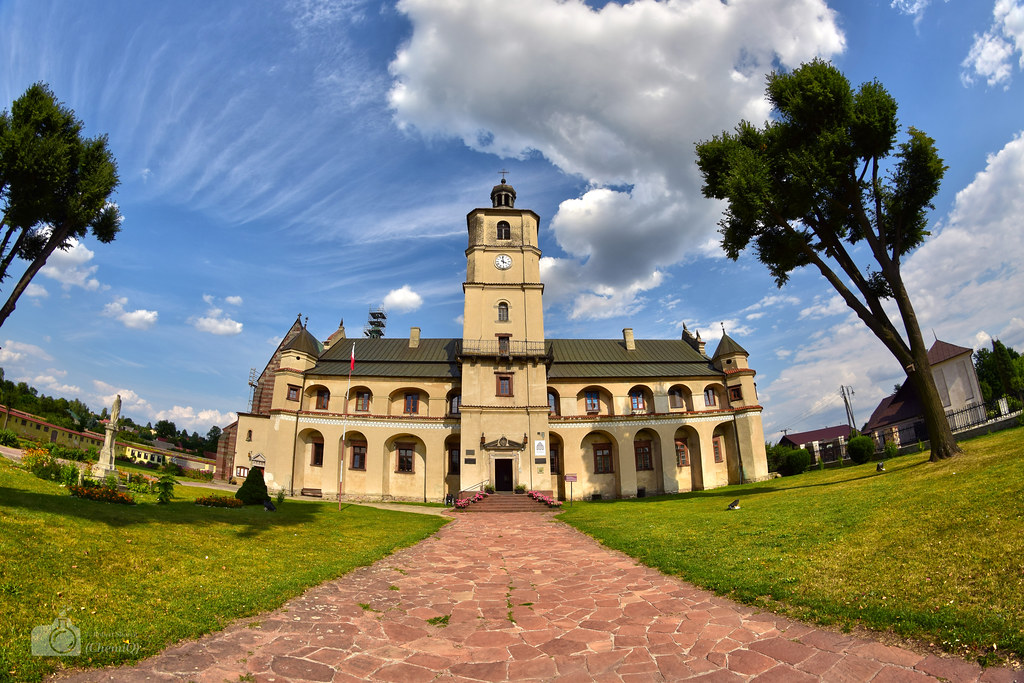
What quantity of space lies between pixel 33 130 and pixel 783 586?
23.0m

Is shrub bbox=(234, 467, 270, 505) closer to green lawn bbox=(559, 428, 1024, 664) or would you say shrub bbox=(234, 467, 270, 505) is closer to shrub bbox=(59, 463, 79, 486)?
shrub bbox=(59, 463, 79, 486)

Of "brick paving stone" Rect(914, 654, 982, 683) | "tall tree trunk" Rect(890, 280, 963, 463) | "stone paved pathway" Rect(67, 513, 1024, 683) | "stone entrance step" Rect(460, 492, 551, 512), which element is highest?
"tall tree trunk" Rect(890, 280, 963, 463)

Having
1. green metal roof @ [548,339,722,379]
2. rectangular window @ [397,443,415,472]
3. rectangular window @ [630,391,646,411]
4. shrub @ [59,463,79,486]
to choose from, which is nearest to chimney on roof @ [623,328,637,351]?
green metal roof @ [548,339,722,379]

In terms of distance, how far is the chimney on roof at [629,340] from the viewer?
1656 inches

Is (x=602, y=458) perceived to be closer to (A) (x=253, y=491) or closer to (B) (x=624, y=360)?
(B) (x=624, y=360)

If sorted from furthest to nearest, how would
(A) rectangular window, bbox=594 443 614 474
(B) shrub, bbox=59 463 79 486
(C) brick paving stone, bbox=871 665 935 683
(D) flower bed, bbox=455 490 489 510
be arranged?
(A) rectangular window, bbox=594 443 614 474 < (D) flower bed, bbox=455 490 489 510 < (B) shrub, bbox=59 463 79 486 < (C) brick paving stone, bbox=871 665 935 683

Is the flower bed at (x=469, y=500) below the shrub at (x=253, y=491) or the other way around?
below

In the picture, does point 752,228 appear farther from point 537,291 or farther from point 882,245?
point 537,291

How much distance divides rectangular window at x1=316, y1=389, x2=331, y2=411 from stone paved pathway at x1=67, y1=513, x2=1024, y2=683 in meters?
27.6

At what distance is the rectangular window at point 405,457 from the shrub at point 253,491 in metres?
14.9

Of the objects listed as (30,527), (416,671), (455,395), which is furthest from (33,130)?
(455,395)

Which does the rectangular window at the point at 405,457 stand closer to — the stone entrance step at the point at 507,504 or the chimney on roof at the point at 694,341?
the stone entrance step at the point at 507,504

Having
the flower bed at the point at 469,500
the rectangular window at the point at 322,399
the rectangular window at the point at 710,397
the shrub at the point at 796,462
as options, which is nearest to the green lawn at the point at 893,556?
the flower bed at the point at 469,500

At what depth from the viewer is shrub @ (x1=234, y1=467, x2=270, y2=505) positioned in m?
19.6
